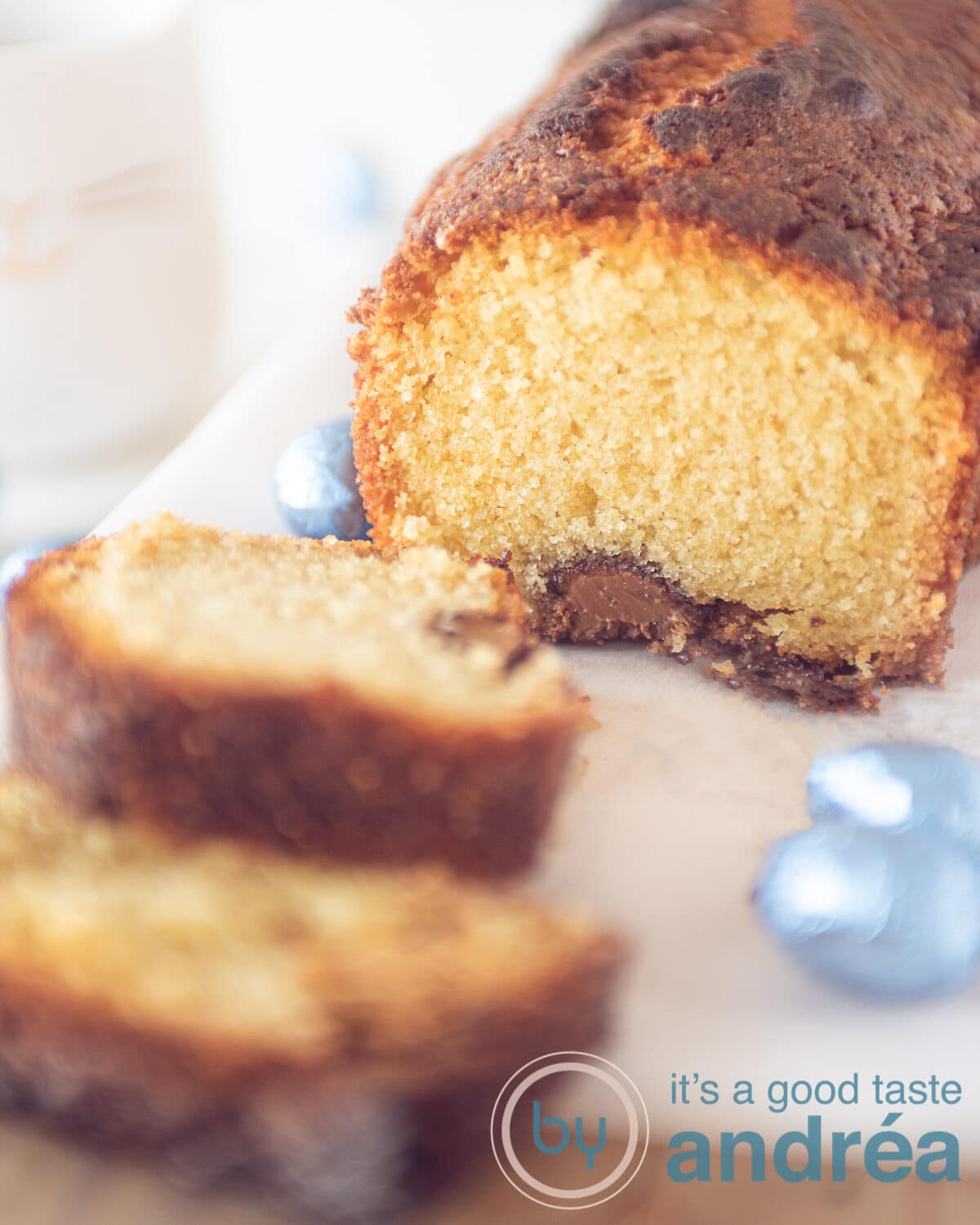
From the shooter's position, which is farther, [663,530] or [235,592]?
[663,530]

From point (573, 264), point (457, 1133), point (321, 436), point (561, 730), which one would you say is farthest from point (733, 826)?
point (321, 436)

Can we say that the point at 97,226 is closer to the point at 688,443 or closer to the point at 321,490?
the point at 321,490

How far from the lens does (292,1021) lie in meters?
0.96

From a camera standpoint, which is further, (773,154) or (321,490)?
(321,490)

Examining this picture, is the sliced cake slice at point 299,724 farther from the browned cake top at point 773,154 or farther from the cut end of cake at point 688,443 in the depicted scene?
the browned cake top at point 773,154

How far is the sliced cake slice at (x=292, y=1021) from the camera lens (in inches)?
37.3

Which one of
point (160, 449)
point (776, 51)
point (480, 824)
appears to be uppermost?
point (776, 51)

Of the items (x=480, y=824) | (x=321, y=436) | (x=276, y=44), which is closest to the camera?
(x=480, y=824)

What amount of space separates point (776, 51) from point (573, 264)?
620 millimetres

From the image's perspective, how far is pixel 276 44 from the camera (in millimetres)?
3889

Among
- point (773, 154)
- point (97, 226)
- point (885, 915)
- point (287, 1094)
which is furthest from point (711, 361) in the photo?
point (97, 226)

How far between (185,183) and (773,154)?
1.72 metres

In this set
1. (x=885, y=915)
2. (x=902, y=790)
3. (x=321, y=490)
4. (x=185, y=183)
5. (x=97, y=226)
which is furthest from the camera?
(x=185, y=183)

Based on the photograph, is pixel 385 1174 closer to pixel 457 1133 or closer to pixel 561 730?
pixel 457 1133
